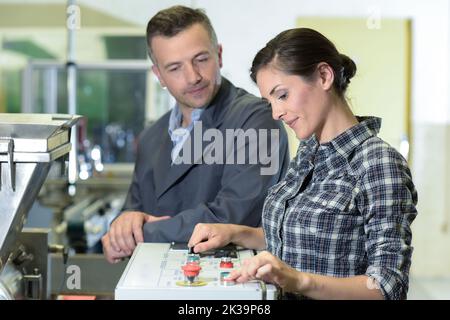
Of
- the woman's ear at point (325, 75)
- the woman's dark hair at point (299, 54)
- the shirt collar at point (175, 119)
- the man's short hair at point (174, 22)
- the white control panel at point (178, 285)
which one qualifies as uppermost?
the man's short hair at point (174, 22)

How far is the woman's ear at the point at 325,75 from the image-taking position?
102 cm

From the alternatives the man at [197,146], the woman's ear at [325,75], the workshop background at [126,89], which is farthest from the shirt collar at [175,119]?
the workshop background at [126,89]

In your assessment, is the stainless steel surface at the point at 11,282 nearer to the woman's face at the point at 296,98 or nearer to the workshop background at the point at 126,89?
the woman's face at the point at 296,98

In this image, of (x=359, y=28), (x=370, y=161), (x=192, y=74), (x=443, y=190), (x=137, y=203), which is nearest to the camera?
(x=370, y=161)

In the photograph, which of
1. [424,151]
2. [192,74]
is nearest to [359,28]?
[192,74]

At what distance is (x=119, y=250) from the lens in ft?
4.10

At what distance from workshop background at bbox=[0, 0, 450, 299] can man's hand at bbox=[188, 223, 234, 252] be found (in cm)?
81

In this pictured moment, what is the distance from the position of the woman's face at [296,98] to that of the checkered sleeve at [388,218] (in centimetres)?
10

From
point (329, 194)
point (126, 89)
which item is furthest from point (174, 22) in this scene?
point (126, 89)

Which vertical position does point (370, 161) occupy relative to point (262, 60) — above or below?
below

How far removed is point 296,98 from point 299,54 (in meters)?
0.06

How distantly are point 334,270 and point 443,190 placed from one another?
2558 mm

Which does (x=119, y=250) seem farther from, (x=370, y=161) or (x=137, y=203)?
(x=370, y=161)
